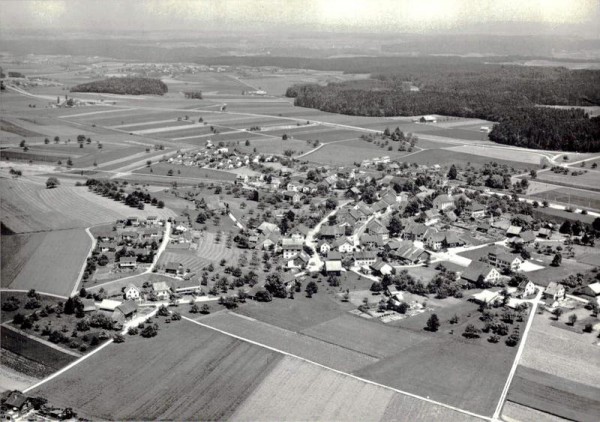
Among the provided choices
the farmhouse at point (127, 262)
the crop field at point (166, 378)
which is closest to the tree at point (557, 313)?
the crop field at point (166, 378)

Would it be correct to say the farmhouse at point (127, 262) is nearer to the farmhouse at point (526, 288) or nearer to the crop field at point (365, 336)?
the crop field at point (365, 336)

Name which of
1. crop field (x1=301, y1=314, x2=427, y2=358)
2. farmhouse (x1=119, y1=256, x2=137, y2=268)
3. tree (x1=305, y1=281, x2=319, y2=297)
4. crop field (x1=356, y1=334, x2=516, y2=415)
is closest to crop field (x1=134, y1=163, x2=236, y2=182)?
farmhouse (x1=119, y1=256, x2=137, y2=268)

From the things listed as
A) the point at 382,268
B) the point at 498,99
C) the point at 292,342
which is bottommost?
the point at 292,342

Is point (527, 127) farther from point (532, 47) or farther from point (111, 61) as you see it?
point (111, 61)

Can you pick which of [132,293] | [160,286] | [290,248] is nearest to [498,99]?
[290,248]

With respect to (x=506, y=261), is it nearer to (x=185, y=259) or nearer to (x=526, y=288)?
(x=526, y=288)

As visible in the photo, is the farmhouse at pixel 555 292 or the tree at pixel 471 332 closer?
the tree at pixel 471 332
